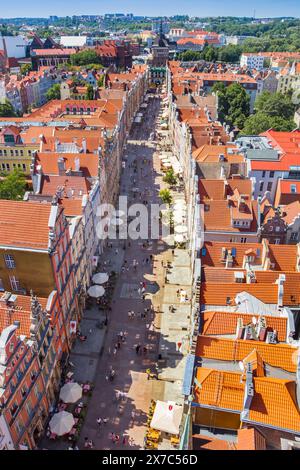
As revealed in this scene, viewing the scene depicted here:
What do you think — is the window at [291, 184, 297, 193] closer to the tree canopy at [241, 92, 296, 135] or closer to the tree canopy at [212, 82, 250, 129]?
the tree canopy at [241, 92, 296, 135]

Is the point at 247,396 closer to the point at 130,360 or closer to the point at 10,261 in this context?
the point at 130,360

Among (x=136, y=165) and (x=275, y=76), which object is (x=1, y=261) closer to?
(x=136, y=165)

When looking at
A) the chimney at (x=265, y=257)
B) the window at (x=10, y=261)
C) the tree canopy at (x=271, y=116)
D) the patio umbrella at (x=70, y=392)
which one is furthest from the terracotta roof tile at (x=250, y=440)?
the tree canopy at (x=271, y=116)

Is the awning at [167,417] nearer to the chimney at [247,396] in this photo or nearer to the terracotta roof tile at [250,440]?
the terracotta roof tile at [250,440]

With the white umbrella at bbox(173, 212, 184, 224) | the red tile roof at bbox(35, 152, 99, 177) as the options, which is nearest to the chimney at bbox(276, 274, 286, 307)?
the white umbrella at bbox(173, 212, 184, 224)
